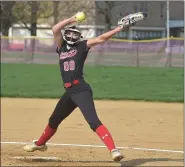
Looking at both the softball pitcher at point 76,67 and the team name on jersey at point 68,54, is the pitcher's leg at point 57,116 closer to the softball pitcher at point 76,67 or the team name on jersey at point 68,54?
the softball pitcher at point 76,67

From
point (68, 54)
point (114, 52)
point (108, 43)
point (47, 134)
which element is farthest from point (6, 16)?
point (68, 54)

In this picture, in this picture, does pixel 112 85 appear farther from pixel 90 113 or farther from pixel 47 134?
pixel 90 113

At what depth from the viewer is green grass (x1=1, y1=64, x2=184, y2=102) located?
16.4 m

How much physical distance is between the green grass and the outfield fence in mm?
4164

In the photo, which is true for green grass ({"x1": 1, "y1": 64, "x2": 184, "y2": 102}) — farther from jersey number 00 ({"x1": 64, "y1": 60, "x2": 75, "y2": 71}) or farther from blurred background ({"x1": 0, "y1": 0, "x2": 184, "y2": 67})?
jersey number 00 ({"x1": 64, "y1": 60, "x2": 75, "y2": 71})

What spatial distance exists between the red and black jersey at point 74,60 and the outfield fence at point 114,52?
21.5 m

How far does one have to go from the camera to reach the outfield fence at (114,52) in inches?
1142

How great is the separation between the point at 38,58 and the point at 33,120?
2181 cm

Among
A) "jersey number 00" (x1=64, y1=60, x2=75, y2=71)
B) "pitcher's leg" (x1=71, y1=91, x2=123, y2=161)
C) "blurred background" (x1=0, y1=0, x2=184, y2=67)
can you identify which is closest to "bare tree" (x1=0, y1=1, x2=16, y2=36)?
"blurred background" (x1=0, y1=0, x2=184, y2=67)

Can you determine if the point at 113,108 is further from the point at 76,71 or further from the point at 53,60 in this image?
the point at 53,60

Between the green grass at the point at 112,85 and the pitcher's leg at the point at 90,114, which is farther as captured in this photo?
the green grass at the point at 112,85

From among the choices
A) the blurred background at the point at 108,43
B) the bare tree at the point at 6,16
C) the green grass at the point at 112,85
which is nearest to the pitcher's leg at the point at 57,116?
the green grass at the point at 112,85

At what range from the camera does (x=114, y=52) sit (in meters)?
30.4

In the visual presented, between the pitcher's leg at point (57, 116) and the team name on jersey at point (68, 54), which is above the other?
the team name on jersey at point (68, 54)
